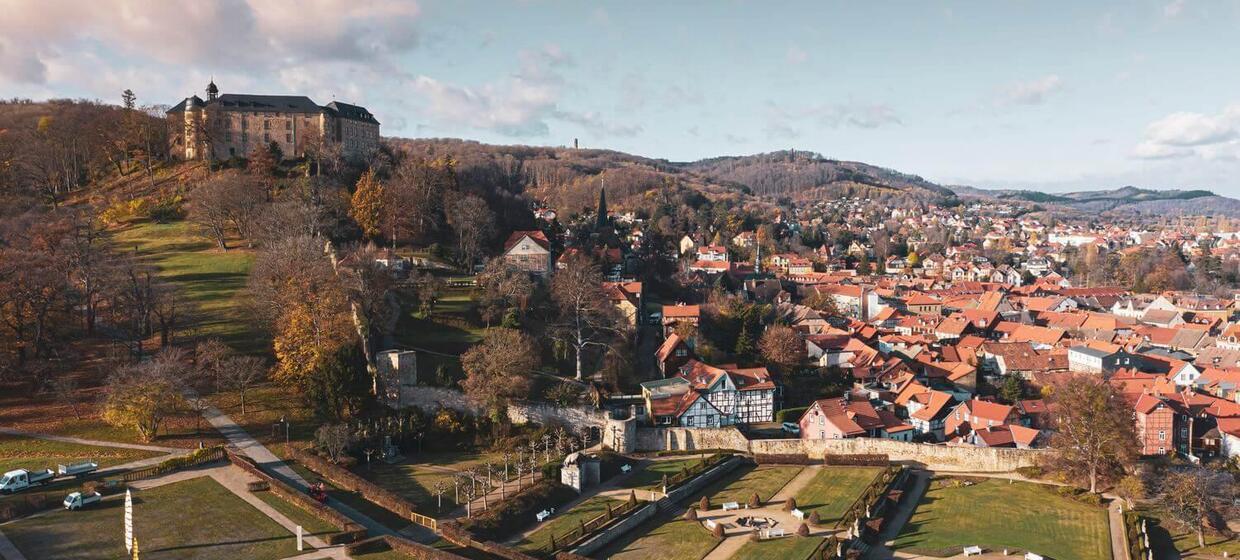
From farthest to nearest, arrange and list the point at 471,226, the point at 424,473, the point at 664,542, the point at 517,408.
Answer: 1. the point at 471,226
2. the point at 517,408
3. the point at 424,473
4. the point at 664,542

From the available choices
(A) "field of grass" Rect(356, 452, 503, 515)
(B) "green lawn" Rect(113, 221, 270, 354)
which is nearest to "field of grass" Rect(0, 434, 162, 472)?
(A) "field of grass" Rect(356, 452, 503, 515)

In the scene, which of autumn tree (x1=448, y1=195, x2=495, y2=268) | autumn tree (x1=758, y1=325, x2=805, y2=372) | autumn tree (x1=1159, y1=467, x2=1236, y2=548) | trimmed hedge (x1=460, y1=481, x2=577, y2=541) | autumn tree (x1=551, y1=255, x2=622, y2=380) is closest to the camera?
trimmed hedge (x1=460, y1=481, x2=577, y2=541)

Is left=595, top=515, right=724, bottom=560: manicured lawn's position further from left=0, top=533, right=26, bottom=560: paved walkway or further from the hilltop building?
the hilltop building

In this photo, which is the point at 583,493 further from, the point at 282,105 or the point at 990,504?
the point at 282,105

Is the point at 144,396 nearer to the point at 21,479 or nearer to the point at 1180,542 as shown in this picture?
the point at 21,479

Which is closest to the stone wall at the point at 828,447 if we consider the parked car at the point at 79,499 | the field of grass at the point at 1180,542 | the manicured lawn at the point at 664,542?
the field of grass at the point at 1180,542

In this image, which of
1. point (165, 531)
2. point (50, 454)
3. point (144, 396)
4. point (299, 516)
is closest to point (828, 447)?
point (299, 516)

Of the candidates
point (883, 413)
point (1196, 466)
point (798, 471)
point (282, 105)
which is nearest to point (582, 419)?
point (798, 471)
